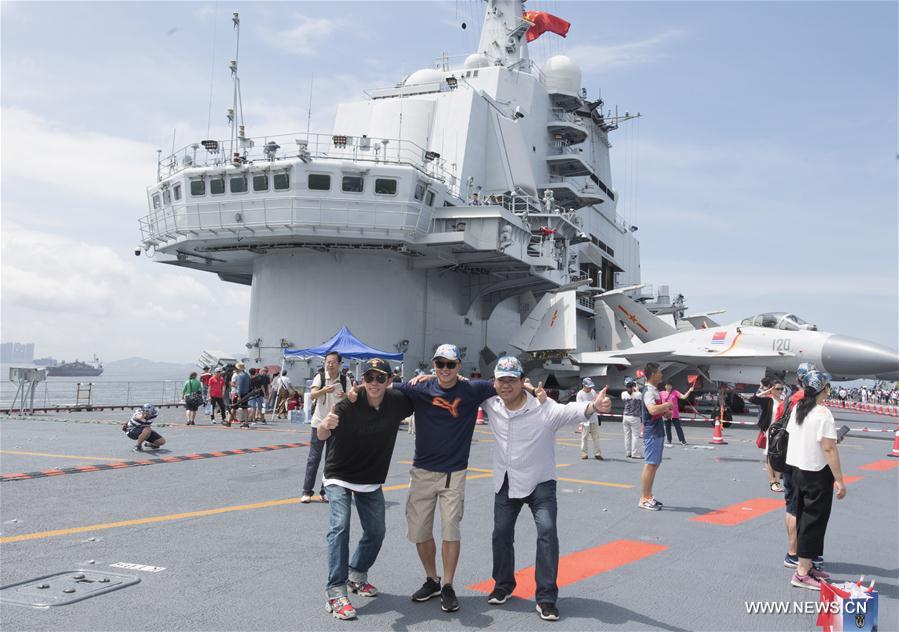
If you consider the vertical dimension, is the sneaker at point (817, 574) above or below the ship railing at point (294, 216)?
below

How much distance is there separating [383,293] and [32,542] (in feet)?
67.2

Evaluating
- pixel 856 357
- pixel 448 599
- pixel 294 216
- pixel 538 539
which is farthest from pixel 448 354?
pixel 856 357

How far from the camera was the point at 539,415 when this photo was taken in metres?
4.87

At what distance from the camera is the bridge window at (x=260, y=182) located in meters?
23.1

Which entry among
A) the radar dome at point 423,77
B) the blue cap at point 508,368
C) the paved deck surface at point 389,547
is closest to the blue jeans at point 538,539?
the paved deck surface at point 389,547

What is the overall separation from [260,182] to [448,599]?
20.7 metres

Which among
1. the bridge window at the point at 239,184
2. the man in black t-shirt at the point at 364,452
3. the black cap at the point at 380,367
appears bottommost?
the man in black t-shirt at the point at 364,452

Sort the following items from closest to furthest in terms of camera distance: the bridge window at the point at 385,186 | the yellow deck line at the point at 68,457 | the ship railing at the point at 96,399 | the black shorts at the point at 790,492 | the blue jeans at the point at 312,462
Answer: the black shorts at the point at 790,492 → the blue jeans at the point at 312,462 → the yellow deck line at the point at 68,457 → the bridge window at the point at 385,186 → the ship railing at the point at 96,399

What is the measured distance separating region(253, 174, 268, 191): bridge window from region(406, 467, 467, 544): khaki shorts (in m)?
20.1

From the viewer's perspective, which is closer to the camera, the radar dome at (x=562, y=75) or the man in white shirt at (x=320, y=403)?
the man in white shirt at (x=320, y=403)

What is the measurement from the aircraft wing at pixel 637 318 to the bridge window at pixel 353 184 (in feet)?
56.4

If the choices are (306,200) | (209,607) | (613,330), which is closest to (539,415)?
(209,607)

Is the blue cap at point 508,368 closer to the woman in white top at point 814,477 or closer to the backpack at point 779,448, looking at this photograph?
the woman in white top at point 814,477

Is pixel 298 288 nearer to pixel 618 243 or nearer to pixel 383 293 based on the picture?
pixel 383 293
